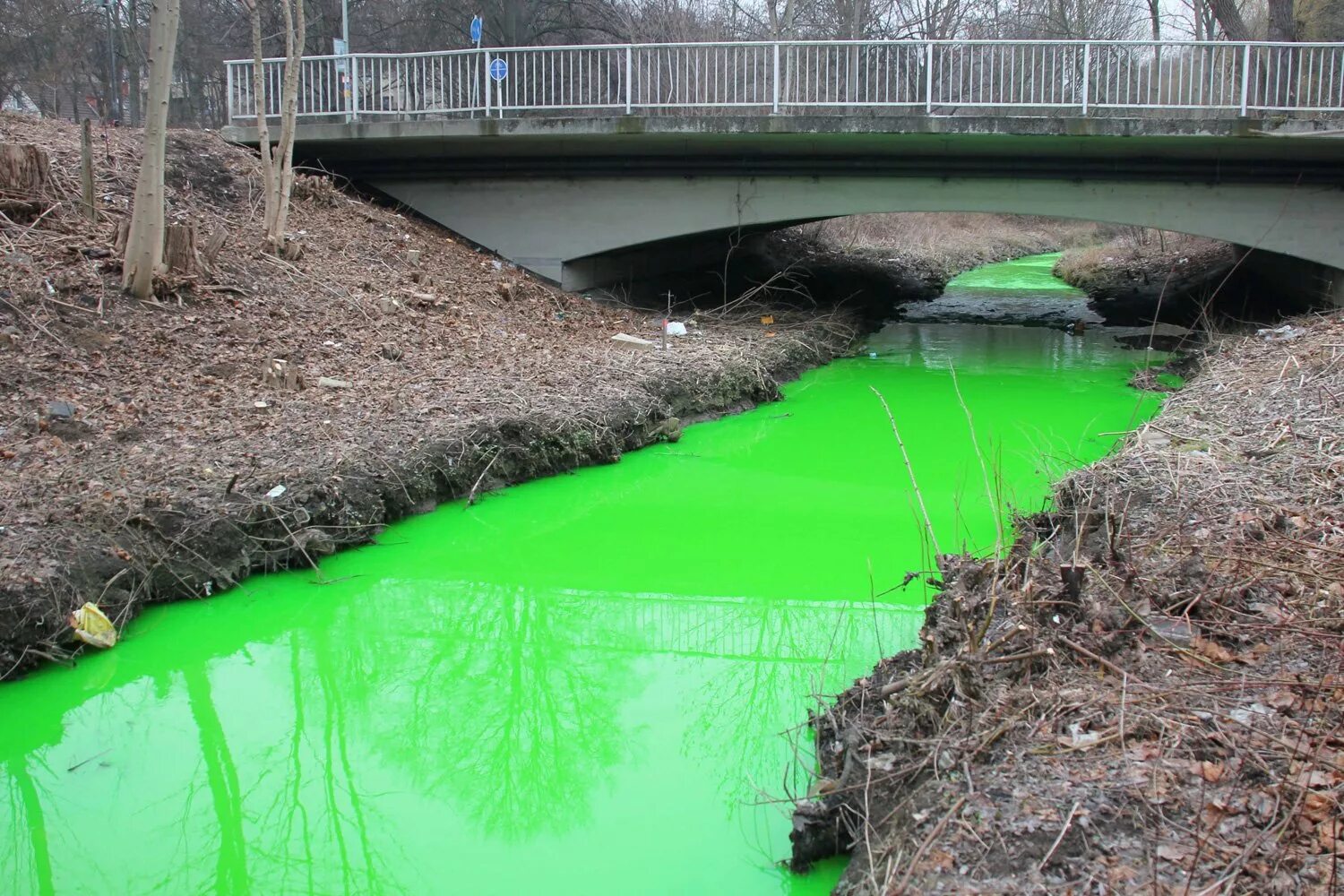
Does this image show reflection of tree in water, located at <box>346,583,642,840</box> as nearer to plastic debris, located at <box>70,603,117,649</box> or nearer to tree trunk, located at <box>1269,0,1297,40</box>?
plastic debris, located at <box>70,603,117,649</box>

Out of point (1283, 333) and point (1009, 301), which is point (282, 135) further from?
point (1009, 301)

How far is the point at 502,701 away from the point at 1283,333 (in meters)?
9.72

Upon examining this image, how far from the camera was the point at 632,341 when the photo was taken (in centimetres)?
1238

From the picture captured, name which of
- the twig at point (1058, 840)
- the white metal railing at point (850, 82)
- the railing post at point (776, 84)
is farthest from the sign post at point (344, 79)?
the twig at point (1058, 840)

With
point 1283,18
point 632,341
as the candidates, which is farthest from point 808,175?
point 1283,18

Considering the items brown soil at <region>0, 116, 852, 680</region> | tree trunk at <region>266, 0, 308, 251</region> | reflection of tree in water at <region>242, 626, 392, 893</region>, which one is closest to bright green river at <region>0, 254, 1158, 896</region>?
reflection of tree in water at <region>242, 626, 392, 893</region>

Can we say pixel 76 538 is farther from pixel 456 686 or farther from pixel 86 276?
pixel 86 276

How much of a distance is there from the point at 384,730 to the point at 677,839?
1.62 metres

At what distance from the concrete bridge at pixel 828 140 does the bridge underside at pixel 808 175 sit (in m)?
0.02

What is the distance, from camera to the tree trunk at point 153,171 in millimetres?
8445

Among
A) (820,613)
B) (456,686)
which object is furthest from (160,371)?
(820,613)

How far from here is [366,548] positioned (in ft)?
24.4

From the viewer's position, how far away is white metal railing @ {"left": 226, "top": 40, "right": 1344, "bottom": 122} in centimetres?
1262

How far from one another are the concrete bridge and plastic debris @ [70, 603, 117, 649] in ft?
29.5
